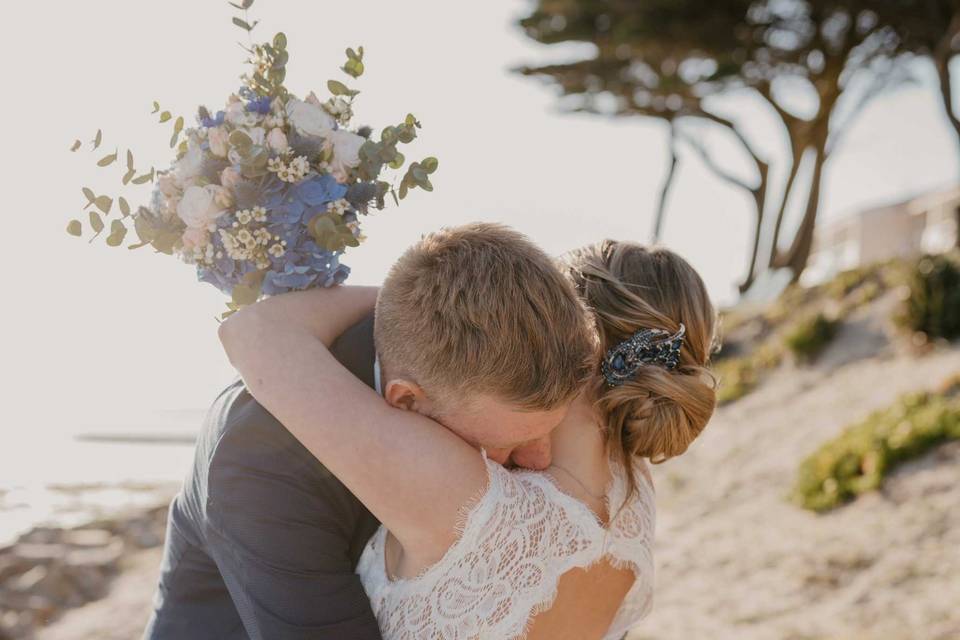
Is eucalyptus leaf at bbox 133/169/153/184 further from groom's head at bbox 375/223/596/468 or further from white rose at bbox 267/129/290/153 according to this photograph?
groom's head at bbox 375/223/596/468

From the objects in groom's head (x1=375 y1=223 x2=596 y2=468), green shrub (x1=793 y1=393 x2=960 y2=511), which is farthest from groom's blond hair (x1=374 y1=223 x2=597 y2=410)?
green shrub (x1=793 y1=393 x2=960 y2=511)

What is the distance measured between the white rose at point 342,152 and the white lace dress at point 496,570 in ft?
2.36

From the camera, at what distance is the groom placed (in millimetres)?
1916

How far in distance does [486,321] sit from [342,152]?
0.55m

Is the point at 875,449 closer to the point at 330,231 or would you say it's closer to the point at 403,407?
the point at 403,407

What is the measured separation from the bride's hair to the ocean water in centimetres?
651

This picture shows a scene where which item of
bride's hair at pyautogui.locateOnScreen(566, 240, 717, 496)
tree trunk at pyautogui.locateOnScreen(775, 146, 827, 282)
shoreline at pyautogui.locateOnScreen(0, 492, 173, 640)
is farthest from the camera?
tree trunk at pyautogui.locateOnScreen(775, 146, 827, 282)

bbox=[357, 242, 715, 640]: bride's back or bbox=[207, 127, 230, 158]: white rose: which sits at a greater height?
bbox=[207, 127, 230, 158]: white rose

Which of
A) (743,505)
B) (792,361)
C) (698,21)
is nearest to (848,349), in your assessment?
(792,361)

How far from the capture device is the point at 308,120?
2129 millimetres

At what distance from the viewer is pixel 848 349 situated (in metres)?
10.6

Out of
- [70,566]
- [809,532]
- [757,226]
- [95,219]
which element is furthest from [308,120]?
[757,226]

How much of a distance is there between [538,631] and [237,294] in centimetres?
100

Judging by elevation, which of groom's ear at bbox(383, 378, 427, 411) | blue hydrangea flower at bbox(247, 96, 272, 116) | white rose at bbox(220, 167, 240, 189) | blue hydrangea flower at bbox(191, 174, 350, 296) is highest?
blue hydrangea flower at bbox(247, 96, 272, 116)
